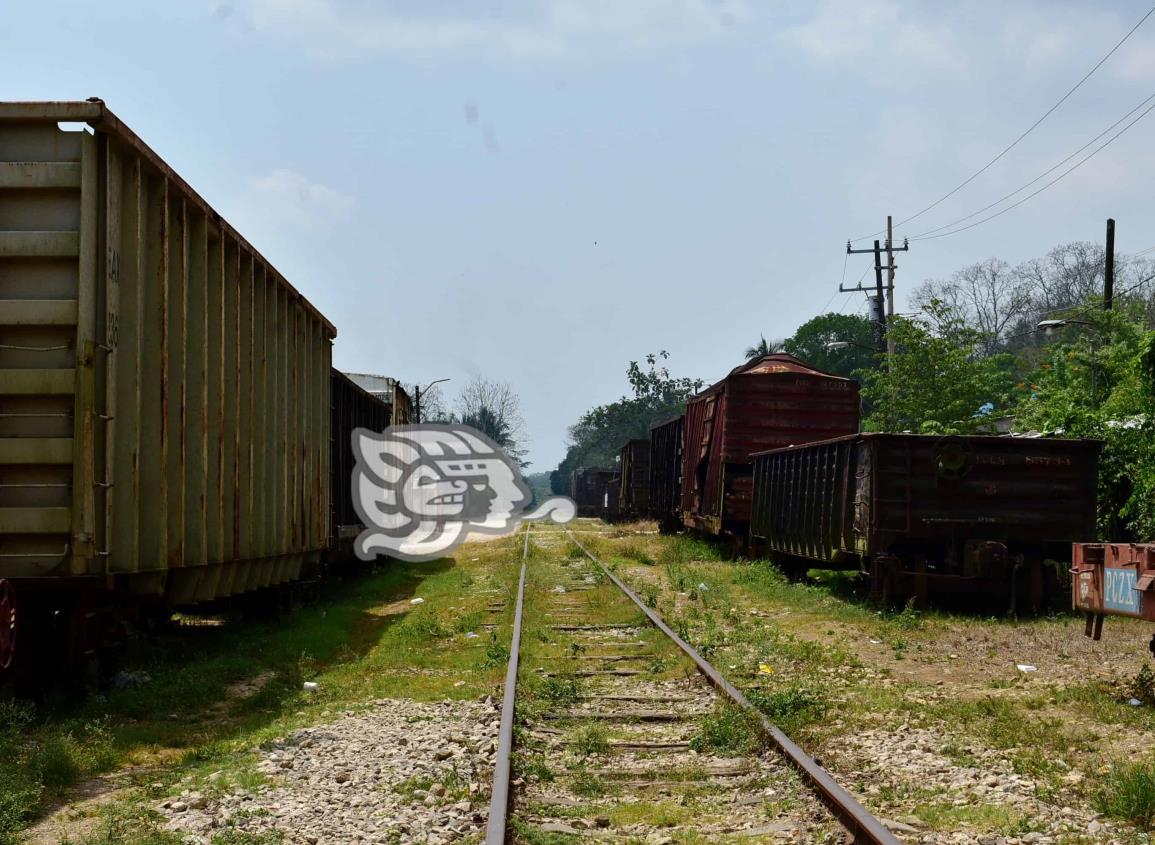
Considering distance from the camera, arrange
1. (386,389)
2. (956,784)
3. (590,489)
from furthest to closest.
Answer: (590,489) → (386,389) → (956,784)

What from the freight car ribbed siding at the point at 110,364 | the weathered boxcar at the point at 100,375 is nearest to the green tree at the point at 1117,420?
the freight car ribbed siding at the point at 110,364

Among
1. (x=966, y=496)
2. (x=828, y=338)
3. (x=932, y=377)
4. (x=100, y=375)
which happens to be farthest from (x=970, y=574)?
(x=828, y=338)

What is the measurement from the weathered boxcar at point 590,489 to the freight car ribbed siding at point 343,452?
3819 centimetres

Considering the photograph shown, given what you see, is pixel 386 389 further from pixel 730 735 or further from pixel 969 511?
pixel 730 735

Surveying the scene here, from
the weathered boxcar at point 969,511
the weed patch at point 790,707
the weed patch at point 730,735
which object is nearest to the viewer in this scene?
the weed patch at point 730,735

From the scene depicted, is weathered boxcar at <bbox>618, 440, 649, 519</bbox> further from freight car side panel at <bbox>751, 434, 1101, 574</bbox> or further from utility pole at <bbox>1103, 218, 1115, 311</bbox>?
freight car side panel at <bbox>751, 434, 1101, 574</bbox>

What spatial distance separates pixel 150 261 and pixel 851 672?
6.40 meters

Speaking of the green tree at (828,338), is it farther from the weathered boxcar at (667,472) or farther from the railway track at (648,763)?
the railway track at (648,763)

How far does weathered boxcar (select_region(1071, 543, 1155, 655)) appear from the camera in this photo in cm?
716

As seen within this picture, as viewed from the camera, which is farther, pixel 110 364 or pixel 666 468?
pixel 666 468

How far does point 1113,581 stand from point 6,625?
7.32 m

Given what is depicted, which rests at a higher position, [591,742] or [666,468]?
[666,468]

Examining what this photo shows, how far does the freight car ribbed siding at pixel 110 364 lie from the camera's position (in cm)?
716

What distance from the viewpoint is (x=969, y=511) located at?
12703 millimetres
